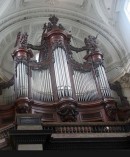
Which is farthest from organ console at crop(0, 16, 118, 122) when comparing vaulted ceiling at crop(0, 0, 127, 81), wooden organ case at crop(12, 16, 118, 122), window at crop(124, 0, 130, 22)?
window at crop(124, 0, 130, 22)

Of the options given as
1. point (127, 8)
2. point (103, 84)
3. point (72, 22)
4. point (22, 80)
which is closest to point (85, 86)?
point (103, 84)

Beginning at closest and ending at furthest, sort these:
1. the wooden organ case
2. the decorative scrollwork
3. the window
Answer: the decorative scrollwork
the wooden organ case
the window

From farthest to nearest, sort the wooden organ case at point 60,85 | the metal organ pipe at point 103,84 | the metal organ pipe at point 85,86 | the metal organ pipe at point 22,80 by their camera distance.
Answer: the metal organ pipe at point 103,84
the metal organ pipe at point 85,86
the metal organ pipe at point 22,80
the wooden organ case at point 60,85

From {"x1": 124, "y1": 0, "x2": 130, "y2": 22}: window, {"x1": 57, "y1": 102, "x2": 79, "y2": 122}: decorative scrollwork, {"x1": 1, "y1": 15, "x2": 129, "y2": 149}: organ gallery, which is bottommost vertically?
{"x1": 57, "y1": 102, "x2": 79, "y2": 122}: decorative scrollwork

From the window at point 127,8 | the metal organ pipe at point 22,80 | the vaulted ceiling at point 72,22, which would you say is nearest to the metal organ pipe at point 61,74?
the metal organ pipe at point 22,80

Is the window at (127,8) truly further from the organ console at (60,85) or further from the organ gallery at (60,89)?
the organ gallery at (60,89)

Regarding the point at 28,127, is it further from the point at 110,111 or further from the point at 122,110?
the point at 122,110

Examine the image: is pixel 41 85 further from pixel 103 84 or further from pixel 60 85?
pixel 103 84

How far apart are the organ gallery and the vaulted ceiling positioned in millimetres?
2301

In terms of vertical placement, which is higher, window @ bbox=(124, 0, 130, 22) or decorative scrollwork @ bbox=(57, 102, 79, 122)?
window @ bbox=(124, 0, 130, 22)

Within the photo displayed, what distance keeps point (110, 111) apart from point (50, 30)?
4495mm

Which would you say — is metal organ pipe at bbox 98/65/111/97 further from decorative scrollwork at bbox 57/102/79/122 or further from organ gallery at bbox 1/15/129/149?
decorative scrollwork at bbox 57/102/79/122

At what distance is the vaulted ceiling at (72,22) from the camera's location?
1564 centimetres

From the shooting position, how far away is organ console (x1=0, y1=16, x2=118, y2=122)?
10.8 metres
